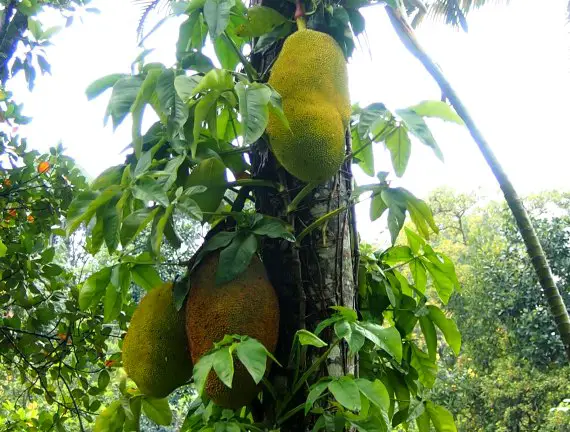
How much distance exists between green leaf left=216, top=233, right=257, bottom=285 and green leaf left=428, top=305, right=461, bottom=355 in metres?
0.37

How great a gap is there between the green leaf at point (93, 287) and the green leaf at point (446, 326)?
1.68 feet

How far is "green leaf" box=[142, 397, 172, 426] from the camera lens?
935mm

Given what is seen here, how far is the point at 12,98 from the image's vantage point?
1826 millimetres

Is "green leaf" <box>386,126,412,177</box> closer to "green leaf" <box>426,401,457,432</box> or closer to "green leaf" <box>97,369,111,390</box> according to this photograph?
"green leaf" <box>426,401,457,432</box>

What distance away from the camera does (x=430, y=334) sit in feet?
3.24

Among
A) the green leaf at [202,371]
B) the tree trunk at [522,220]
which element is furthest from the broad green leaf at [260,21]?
the tree trunk at [522,220]

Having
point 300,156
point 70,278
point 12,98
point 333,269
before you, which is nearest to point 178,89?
point 300,156

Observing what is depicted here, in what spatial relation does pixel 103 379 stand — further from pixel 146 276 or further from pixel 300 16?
pixel 300 16

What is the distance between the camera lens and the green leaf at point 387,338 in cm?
66

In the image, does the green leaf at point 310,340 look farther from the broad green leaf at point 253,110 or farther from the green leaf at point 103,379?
the green leaf at point 103,379

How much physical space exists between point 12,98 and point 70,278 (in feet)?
1.90

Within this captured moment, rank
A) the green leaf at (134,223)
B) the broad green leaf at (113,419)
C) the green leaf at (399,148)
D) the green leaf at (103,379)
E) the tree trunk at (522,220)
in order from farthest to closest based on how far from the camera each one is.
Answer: the green leaf at (103,379), the tree trunk at (522,220), the broad green leaf at (113,419), the green leaf at (399,148), the green leaf at (134,223)

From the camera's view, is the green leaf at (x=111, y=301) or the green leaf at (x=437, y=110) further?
the green leaf at (x=111, y=301)

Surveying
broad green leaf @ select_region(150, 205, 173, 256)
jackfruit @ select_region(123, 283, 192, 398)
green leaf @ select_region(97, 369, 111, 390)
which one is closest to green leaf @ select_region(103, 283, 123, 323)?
jackfruit @ select_region(123, 283, 192, 398)
